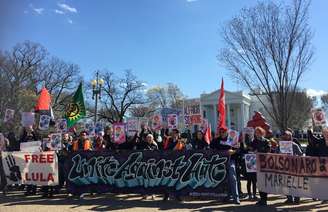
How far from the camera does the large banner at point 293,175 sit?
32.2ft

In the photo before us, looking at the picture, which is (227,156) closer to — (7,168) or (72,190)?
(72,190)

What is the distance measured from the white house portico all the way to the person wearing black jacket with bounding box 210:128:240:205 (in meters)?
75.8

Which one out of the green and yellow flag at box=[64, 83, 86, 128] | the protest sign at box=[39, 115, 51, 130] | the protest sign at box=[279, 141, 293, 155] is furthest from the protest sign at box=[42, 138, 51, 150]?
the protest sign at box=[279, 141, 293, 155]

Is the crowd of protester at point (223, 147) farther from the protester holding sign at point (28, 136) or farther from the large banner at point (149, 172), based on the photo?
the large banner at point (149, 172)

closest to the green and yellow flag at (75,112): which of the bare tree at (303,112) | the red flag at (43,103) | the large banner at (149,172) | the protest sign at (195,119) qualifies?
the red flag at (43,103)

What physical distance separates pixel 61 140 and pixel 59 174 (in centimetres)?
103

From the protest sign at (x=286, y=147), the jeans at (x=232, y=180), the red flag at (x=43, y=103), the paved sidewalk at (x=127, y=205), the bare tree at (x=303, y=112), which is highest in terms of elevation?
the bare tree at (x=303, y=112)

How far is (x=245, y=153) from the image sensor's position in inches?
477

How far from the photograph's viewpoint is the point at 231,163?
11336 millimetres

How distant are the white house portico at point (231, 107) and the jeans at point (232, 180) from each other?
7614 centimetres

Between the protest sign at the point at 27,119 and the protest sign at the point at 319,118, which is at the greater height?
the protest sign at the point at 27,119

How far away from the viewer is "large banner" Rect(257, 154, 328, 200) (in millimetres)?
9820

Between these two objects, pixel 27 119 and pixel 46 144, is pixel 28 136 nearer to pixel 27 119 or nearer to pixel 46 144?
pixel 27 119

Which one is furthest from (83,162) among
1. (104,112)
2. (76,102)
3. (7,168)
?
(104,112)
